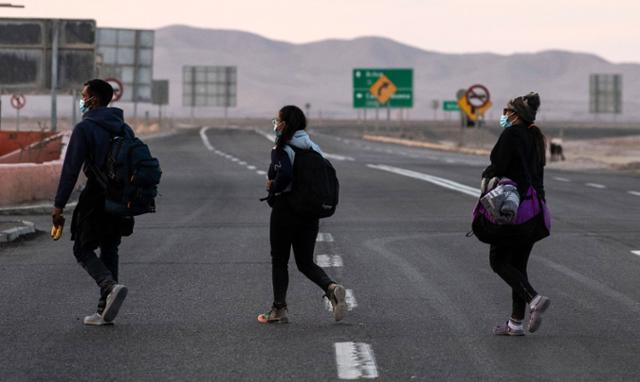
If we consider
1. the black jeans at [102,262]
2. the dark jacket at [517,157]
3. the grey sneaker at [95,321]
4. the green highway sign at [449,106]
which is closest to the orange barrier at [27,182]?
the black jeans at [102,262]

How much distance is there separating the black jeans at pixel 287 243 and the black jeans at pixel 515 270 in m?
1.24

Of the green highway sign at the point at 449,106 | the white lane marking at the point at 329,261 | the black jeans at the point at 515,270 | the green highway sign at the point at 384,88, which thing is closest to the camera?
the black jeans at the point at 515,270

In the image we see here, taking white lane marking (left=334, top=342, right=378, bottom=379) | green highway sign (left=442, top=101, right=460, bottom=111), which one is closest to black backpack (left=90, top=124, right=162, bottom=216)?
white lane marking (left=334, top=342, right=378, bottom=379)

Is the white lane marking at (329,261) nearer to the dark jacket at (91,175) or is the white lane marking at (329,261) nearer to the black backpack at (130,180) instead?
the dark jacket at (91,175)

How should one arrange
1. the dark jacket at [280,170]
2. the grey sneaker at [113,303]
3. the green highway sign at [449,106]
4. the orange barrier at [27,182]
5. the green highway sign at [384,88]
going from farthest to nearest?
1. the green highway sign at [449,106]
2. the green highway sign at [384,88]
3. the orange barrier at [27,182]
4. the grey sneaker at [113,303]
5. the dark jacket at [280,170]

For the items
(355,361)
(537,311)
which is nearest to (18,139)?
(537,311)

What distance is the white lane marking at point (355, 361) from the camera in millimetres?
7973

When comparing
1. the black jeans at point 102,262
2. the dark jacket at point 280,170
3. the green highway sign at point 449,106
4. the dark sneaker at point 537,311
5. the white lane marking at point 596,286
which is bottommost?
the white lane marking at point 596,286

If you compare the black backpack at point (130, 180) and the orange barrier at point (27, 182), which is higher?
the black backpack at point (130, 180)

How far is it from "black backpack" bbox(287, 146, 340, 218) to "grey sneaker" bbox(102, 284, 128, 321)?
4.47ft

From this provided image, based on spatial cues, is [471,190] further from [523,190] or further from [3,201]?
[523,190]

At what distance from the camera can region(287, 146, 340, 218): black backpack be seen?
32.1 feet

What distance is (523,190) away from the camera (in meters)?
9.52

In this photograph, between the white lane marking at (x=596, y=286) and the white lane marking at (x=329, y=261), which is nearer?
the white lane marking at (x=596, y=286)
